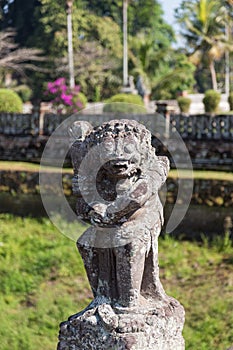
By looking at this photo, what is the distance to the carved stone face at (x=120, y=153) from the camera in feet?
8.64

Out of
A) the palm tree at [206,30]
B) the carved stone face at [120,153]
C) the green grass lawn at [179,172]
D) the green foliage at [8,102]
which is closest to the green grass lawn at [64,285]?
the green grass lawn at [179,172]

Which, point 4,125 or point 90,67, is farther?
point 90,67

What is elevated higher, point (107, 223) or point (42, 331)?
point (107, 223)

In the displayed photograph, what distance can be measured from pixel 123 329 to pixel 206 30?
1095 inches

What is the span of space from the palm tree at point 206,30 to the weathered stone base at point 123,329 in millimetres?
27130

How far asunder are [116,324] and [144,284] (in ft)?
1.00

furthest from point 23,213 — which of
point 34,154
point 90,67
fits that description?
point 90,67

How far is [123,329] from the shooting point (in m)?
2.68

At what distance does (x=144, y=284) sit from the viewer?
2916mm

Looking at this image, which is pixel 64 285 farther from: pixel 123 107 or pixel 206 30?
pixel 206 30

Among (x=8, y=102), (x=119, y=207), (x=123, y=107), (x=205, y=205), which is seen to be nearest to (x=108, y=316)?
(x=119, y=207)

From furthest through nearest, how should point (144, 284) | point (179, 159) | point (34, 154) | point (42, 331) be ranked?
1. point (34, 154)
2. point (179, 159)
3. point (42, 331)
4. point (144, 284)

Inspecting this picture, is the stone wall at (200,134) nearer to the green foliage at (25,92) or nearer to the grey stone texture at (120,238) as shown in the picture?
the grey stone texture at (120,238)

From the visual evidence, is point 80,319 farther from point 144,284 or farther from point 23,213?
point 23,213
